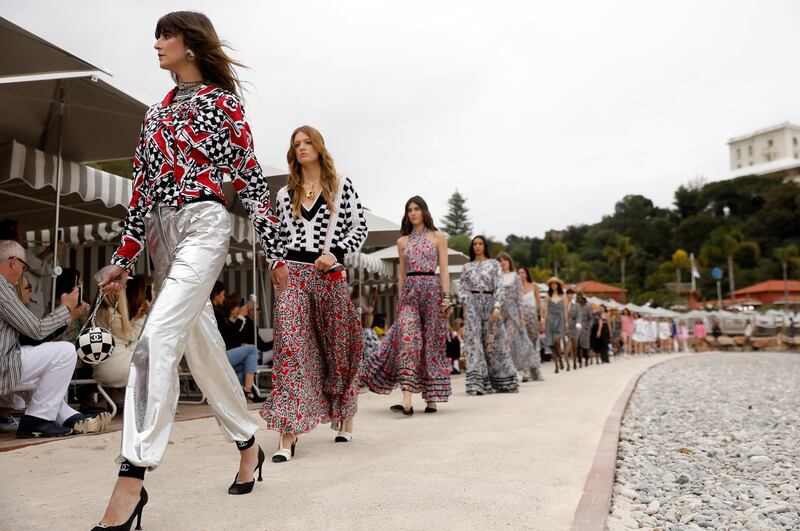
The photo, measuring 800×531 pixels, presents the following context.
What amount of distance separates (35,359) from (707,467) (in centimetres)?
466

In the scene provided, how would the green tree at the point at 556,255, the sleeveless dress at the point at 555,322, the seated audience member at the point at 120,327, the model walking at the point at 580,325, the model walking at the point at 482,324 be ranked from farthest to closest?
the green tree at the point at 556,255 → the model walking at the point at 580,325 → the sleeveless dress at the point at 555,322 → the model walking at the point at 482,324 → the seated audience member at the point at 120,327

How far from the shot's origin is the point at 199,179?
8.76 feet

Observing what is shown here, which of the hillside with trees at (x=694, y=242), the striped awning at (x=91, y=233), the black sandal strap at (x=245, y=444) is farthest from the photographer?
the hillside with trees at (x=694, y=242)

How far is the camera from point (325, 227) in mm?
4312

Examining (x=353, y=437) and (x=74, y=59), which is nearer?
(x=353, y=437)

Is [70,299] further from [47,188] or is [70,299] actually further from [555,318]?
[555,318]

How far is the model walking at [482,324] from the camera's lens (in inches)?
338

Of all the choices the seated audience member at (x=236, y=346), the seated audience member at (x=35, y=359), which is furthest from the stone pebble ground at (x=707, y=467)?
the seated audience member at (x=236, y=346)

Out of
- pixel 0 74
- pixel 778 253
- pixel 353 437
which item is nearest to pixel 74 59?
pixel 0 74

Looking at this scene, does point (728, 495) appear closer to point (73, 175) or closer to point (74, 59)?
point (74, 59)

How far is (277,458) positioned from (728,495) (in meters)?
2.45

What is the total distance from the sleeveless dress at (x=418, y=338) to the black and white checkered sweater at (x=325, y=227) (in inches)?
84.3

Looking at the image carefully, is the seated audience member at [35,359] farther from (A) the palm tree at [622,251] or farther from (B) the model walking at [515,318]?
(A) the palm tree at [622,251]

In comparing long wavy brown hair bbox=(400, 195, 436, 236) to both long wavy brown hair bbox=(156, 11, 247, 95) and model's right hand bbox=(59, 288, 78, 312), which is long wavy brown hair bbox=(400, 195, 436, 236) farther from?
long wavy brown hair bbox=(156, 11, 247, 95)
